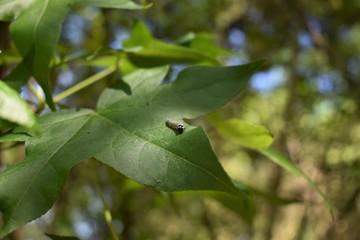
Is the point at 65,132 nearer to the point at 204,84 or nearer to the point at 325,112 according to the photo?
the point at 204,84

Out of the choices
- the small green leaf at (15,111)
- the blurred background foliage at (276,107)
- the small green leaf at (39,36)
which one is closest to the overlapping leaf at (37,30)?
the small green leaf at (39,36)

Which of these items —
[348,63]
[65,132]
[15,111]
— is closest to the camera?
[15,111]

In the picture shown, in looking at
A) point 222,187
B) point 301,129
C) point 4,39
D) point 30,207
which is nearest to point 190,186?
point 222,187

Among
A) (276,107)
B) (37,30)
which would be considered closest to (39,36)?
(37,30)

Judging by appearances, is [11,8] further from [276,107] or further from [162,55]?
[276,107]

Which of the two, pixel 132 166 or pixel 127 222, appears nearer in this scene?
Result: pixel 132 166

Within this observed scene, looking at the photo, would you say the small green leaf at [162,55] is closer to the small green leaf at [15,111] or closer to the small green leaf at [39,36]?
the small green leaf at [39,36]
